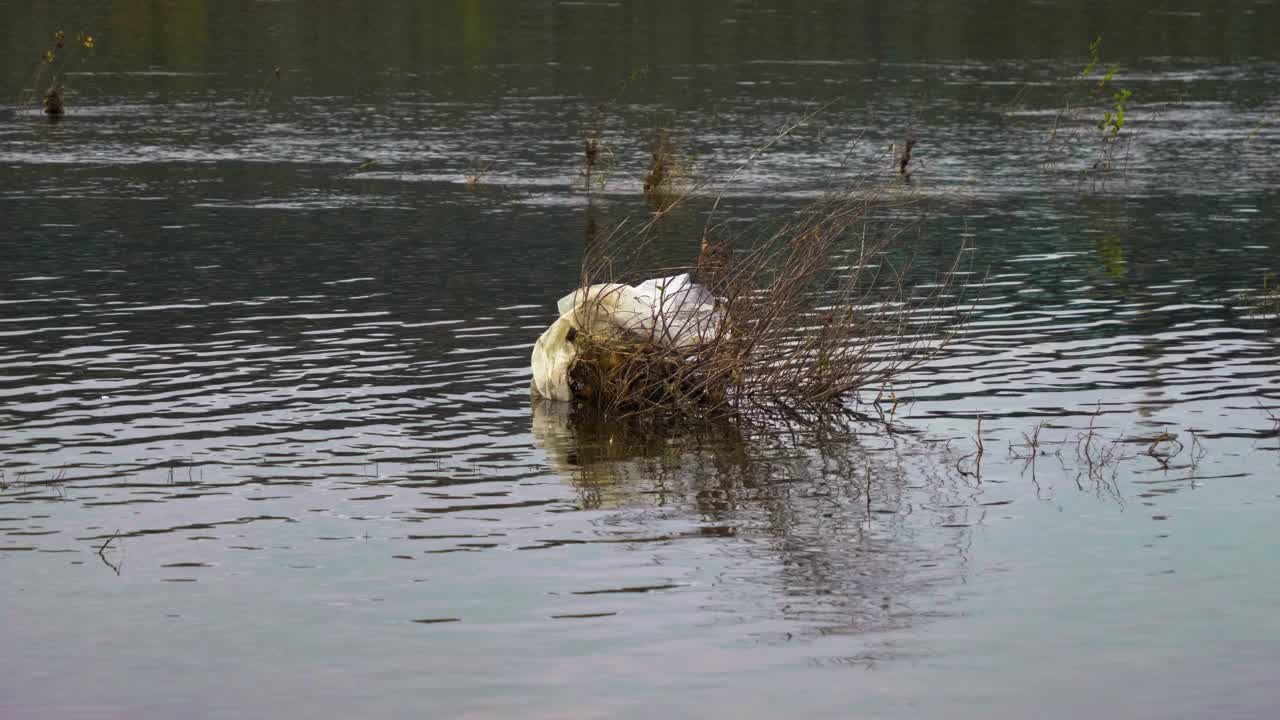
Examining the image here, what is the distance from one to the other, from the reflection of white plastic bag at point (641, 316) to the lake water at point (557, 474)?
650mm

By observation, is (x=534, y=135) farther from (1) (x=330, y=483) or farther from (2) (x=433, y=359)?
(1) (x=330, y=483)

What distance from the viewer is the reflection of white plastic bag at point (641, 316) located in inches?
663

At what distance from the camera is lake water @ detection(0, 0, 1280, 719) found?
1031 cm

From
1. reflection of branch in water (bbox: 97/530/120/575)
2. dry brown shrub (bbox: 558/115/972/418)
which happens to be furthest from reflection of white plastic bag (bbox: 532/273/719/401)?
reflection of branch in water (bbox: 97/530/120/575)

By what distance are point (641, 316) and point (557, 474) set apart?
264 centimetres

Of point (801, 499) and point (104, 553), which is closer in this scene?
point (104, 553)

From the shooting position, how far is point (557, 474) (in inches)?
580

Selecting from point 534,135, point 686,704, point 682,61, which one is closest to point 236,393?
point 686,704

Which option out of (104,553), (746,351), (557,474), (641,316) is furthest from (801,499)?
(104,553)

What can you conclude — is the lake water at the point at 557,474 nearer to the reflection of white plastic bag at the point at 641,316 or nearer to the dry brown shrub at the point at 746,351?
the dry brown shrub at the point at 746,351

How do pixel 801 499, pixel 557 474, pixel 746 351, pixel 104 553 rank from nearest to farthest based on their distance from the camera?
pixel 104 553 < pixel 801 499 < pixel 557 474 < pixel 746 351

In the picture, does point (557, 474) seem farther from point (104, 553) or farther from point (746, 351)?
point (104, 553)

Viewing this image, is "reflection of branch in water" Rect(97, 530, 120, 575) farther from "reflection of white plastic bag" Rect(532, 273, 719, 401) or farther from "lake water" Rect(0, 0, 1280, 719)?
"reflection of white plastic bag" Rect(532, 273, 719, 401)

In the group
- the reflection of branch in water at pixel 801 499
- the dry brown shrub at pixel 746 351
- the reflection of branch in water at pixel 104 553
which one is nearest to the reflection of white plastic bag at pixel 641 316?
the dry brown shrub at pixel 746 351
